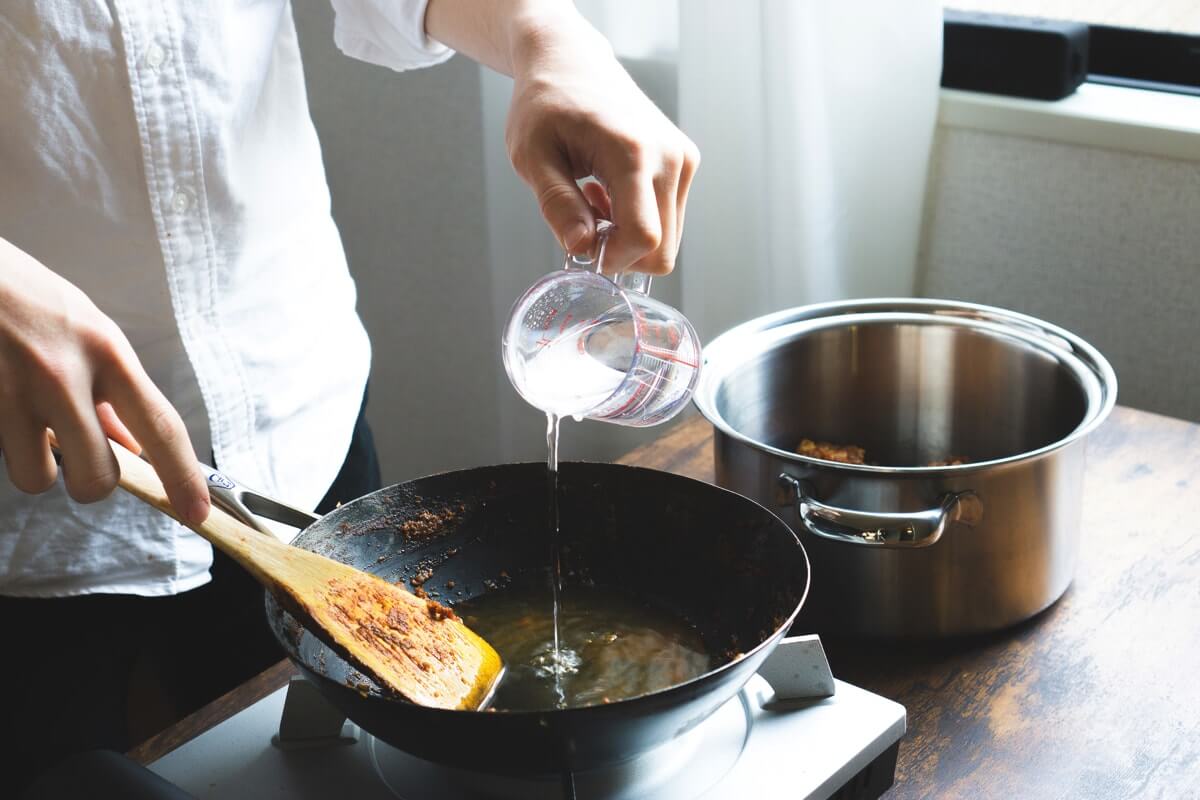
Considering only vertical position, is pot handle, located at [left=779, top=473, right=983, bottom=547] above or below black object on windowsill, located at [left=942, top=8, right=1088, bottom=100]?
below

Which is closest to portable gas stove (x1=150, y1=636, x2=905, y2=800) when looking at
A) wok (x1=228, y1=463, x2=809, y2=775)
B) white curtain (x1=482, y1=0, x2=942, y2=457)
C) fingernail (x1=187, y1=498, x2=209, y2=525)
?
wok (x1=228, y1=463, x2=809, y2=775)

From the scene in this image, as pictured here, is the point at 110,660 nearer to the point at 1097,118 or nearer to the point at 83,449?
the point at 83,449

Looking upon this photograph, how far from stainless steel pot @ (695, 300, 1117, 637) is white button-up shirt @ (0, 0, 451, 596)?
1.31 feet

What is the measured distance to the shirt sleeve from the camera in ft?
3.96

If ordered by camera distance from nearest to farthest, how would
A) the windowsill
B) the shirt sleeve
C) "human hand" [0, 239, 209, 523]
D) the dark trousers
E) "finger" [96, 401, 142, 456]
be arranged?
"human hand" [0, 239, 209, 523]
"finger" [96, 401, 142, 456]
the dark trousers
the shirt sleeve
the windowsill

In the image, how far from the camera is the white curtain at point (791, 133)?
171cm

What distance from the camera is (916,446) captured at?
1319mm

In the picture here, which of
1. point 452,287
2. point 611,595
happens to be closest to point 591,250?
point 611,595

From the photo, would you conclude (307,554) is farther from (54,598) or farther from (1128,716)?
(1128,716)

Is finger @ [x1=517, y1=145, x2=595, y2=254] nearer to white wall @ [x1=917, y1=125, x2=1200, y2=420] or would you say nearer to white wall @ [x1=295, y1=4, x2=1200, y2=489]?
white wall @ [x1=295, y1=4, x2=1200, y2=489]

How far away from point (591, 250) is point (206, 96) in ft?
1.29

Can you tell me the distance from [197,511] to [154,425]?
2.6 inches

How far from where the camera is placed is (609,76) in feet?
3.28

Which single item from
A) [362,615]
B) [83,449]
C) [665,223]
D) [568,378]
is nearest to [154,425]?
[83,449]
